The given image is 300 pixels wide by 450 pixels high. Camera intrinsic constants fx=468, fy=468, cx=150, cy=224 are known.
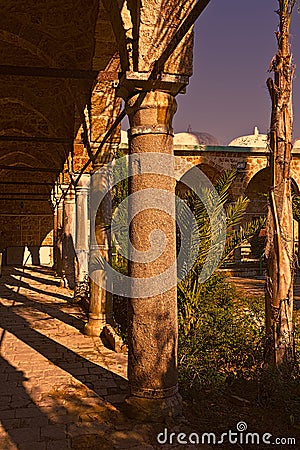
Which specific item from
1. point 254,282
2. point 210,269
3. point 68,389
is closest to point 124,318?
point 210,269

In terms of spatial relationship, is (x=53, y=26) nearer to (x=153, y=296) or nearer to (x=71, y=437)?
(x=153, y=296)

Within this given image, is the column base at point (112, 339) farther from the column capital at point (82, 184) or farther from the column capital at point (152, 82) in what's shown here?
the column capital at point (82, 184)

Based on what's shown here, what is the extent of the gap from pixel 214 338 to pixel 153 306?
196 centimetres

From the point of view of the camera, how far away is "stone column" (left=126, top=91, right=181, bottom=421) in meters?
3.69

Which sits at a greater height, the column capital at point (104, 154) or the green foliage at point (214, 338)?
the column capital at point (104, 154)

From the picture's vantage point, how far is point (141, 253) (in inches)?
147

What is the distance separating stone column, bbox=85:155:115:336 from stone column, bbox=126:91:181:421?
10.2 feet

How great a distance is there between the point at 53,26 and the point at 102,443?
20.4 feet

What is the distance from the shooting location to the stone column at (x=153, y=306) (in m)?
3.69

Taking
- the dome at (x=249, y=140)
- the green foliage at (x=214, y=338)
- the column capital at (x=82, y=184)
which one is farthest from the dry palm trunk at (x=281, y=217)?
the dome at (x=249, y=140)

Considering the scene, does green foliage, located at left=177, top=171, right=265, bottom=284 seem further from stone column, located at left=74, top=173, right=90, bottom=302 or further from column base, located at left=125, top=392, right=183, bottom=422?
stone column, located at left=74, top=173, right=90, bottom=302

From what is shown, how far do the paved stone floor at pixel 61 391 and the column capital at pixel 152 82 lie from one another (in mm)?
2637

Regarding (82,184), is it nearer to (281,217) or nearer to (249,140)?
(281,217)

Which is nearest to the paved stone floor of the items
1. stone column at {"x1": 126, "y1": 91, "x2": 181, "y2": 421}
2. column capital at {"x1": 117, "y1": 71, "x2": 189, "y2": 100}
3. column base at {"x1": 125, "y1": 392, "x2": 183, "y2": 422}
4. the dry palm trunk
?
column base at {"x1": 125, "y1": 392, "x2": 183, "y2": 422}
